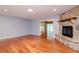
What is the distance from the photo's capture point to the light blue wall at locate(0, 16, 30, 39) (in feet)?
32.0

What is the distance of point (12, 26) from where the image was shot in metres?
11.0

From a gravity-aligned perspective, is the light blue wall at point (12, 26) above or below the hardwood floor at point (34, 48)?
above

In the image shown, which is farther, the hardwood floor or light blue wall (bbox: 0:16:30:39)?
light blue wall (bbox: 0:16:30:39)

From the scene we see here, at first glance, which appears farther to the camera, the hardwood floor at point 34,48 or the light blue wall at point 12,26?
the light blue wall at point 12,26

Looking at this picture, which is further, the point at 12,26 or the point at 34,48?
the point at 12,26

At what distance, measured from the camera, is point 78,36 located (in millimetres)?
5695

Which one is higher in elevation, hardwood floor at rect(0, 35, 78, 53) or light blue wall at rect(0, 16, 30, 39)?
light blue wall at rect(0, 16, 30, 39)

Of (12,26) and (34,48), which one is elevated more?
(12,26)

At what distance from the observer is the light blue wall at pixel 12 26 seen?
9.77 meters

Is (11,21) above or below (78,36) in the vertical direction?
above
